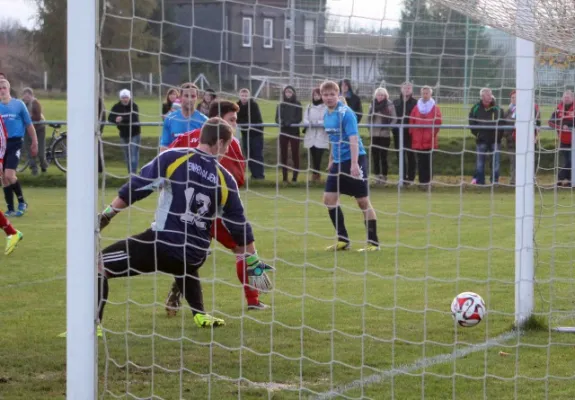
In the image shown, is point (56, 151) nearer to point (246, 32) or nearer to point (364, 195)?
point (364, 195)

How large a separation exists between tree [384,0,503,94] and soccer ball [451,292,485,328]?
1.43 meters

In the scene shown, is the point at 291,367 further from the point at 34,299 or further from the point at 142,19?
the point at 34,299

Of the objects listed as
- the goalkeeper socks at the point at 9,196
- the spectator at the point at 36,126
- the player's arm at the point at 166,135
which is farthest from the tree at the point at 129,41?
the spectator at the point at 36,126

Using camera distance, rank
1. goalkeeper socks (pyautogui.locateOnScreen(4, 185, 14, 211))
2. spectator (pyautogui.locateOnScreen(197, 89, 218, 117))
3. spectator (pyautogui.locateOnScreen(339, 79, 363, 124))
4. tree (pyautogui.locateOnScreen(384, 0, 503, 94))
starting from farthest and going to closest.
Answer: goalkeeper socks (pyautogui.locateOnScreen(4, 185, 14, 211))
spectator (pyautogui.locateOnScreen(339, 79, 363, 124))
spectator (pyautogui.locateOnScreen(197, 89, 218, 117))
tree (pyautogui.locateOnScreen(384, 0, 503, 94))

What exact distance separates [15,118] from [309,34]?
9002 millimetres

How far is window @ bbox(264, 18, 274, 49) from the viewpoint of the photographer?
5.57 meters

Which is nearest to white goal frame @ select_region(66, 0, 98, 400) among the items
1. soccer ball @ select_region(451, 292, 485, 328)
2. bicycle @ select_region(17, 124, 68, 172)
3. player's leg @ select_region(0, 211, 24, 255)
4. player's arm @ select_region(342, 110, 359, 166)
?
soccer ball @ select_region(451, 292, 485, 328)

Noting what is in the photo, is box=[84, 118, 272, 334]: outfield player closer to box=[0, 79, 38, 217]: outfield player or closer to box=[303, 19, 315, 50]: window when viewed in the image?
box=[303, 19, 315, 50]: window

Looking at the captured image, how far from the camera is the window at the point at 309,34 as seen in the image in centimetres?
570

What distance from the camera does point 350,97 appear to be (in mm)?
8133

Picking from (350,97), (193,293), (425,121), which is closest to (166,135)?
(350,97)

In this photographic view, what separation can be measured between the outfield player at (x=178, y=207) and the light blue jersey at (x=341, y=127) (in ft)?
9.32

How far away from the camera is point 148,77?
17.8ft

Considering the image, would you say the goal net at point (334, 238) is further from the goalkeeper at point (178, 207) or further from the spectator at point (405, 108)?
the goalkeeper at point (178, 207)
